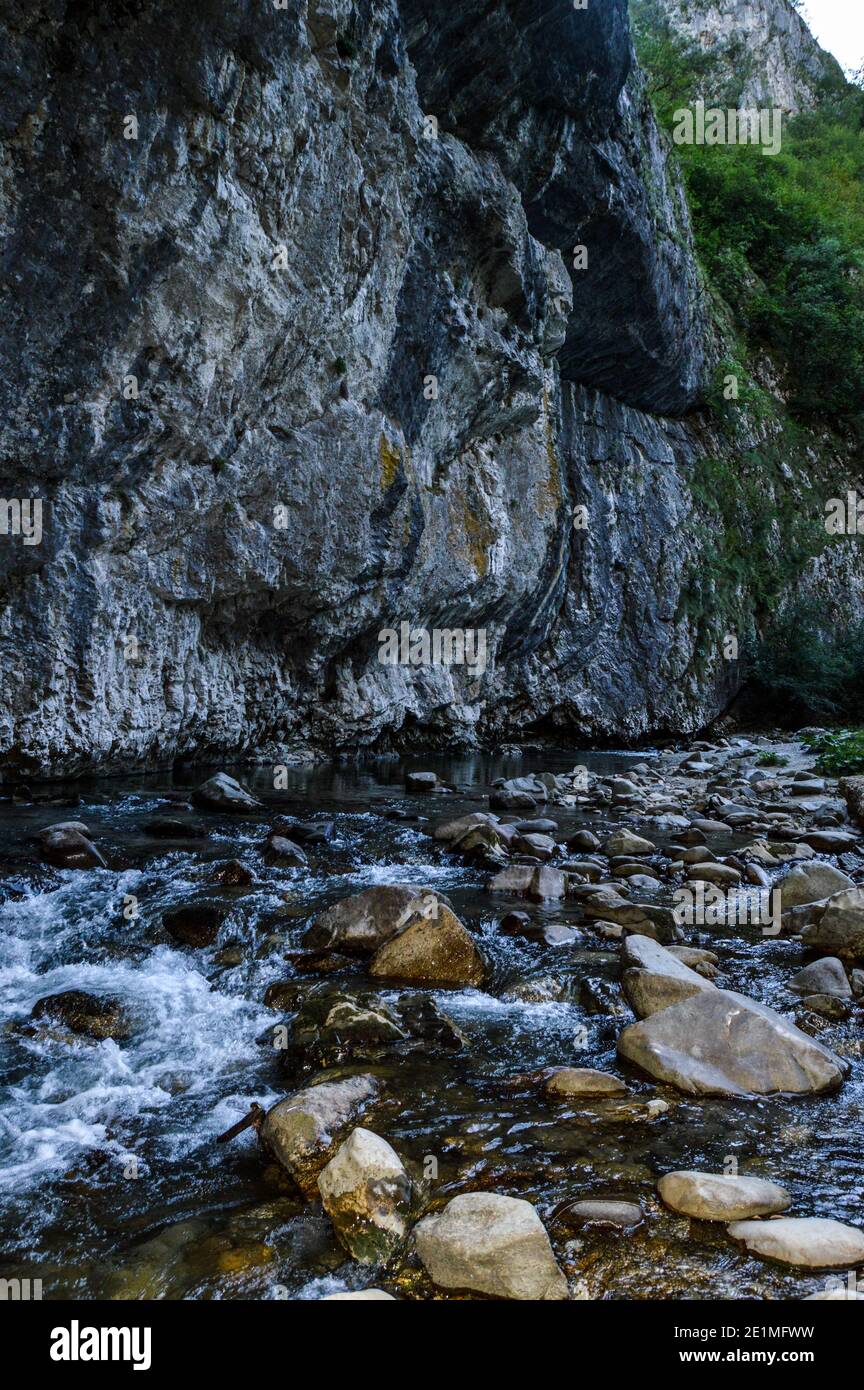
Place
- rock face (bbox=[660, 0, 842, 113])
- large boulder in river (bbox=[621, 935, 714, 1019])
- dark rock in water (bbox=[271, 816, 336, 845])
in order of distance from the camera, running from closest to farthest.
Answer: large boulder in river (bbox=[621, 935, 714, 1019]) < dark rock in water (bbox=[271, 816, 336, 845]) < rock face (bbox=[660, 0, 842, 113])

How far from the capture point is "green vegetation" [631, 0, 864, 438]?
29797mm

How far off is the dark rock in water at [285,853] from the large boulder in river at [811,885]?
390 centimetres

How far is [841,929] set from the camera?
4.86 metres

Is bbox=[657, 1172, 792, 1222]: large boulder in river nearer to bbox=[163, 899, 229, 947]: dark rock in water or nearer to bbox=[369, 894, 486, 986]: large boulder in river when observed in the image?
bbox=[369, 894, 486, 986]: large boulder in river

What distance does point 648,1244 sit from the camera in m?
2.24

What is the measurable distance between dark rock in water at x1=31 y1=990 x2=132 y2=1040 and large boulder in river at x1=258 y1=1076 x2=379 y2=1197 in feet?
3.87

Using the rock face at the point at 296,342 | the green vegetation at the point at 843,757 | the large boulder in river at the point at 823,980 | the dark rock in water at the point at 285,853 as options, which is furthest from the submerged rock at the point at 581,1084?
the green vegetation at the point at 843,757

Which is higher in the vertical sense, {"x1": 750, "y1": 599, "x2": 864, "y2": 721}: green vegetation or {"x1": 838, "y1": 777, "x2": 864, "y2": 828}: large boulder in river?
{"x1": 750, "y1": 599, "x2": 864, "y2": 721}: green vegetation

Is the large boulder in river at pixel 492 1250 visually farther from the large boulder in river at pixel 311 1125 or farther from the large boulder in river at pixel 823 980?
the large boulder in river at pixel 823 980

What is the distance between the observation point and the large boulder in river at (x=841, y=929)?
15.8ft

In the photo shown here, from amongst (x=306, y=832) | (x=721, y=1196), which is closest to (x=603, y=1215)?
(x=721, y=1196)

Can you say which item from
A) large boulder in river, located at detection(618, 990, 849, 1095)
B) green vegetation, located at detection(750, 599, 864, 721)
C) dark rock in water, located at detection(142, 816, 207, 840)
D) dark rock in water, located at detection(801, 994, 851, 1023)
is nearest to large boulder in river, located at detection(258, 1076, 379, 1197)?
large boulder in river, located at detection(618, 990, 849, 1095)

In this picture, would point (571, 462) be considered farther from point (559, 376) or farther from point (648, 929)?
point (648, 929)
